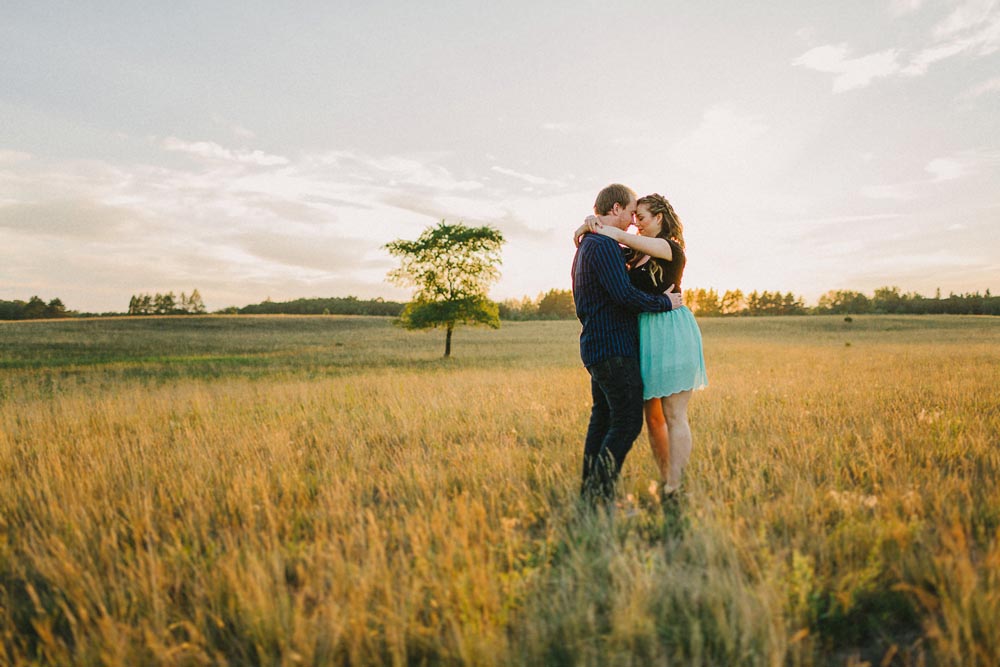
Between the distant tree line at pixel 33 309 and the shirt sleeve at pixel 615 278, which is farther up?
the distant tree line at pixel 33 309

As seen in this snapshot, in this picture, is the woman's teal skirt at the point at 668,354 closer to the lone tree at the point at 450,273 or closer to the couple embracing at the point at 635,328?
the couple embracing at the point at 635,328

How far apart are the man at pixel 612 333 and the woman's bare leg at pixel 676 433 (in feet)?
1.04

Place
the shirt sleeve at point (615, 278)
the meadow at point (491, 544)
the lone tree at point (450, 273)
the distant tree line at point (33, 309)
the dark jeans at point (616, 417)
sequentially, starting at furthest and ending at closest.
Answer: the distant tree line at point (33, 309), the lone tree at point (450, 273), the dark jeans at point (616, 417), the shirt sleeve at point (615, 278), the meadow at point (491, 544)

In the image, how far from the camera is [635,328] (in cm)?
407

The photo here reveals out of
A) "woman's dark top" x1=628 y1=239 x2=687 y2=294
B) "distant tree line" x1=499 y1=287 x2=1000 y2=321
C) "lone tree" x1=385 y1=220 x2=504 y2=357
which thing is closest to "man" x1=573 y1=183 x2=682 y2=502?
"woman's dark top" x1=628 y1=239 x2=687 y2=294

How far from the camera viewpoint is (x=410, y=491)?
177 inches

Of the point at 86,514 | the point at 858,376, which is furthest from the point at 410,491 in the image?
the point at 858,376

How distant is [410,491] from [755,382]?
Result: 9.96 m

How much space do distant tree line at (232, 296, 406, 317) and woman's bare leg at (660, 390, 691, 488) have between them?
9678 cm

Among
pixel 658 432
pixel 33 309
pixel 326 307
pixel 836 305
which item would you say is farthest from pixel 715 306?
pixel 33 309

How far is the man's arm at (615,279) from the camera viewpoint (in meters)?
3.72

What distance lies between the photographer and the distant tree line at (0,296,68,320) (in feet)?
258

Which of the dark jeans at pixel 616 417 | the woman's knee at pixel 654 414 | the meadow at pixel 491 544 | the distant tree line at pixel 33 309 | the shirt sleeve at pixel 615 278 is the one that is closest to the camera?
the meadow at pixel 491 544

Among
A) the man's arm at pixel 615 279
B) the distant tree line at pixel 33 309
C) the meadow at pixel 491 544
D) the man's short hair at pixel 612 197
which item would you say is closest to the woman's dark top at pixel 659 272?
the man's arm at pixel 615 279
